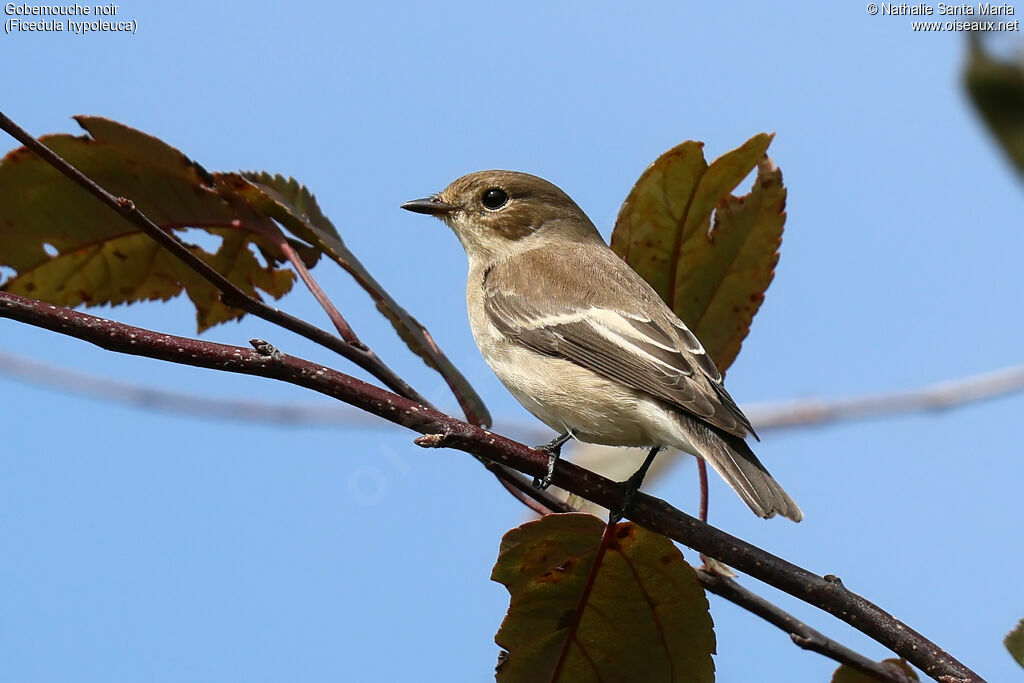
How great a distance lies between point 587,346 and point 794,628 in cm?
120

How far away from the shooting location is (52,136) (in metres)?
2.89

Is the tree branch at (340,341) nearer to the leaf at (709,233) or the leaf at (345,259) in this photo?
the leaf at (345,259)

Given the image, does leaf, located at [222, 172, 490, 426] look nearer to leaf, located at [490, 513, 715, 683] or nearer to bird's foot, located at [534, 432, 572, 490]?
bird's foot, located at [534, 432, 572, 490]

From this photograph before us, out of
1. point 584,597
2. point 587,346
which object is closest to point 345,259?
point 587,346

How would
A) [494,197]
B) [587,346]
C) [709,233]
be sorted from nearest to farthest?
[709,233], [587,346], [494,197]

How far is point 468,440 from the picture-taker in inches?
84.2

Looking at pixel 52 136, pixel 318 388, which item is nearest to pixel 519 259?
pixel 52 136

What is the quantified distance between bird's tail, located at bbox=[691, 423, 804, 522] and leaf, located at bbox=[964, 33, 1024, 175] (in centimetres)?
174

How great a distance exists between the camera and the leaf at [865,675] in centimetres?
254

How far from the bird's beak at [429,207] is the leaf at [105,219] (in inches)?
49.2

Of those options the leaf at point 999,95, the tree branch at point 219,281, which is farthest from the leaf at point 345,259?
the leaf at point 999,95

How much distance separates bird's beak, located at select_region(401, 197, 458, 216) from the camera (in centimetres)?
442

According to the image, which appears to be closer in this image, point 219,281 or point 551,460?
point 219,281

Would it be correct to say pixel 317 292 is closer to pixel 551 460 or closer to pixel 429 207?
pixel 551 460
